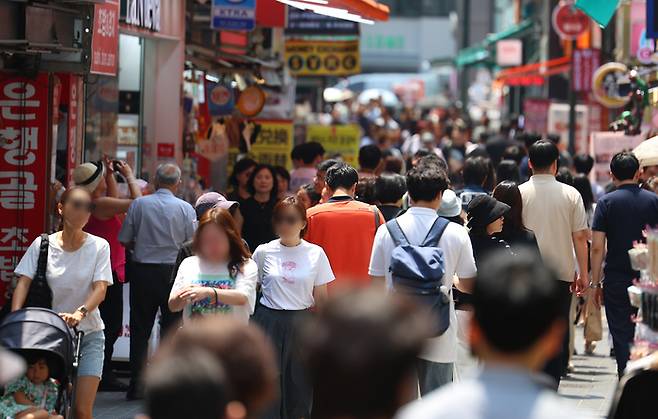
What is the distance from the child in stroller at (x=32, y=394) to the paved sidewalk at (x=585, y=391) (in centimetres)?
288

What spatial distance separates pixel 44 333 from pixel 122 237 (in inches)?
136

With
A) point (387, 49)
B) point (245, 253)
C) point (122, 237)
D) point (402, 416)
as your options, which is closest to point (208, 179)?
point (122, 237)

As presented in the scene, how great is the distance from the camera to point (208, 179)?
19.1 meters

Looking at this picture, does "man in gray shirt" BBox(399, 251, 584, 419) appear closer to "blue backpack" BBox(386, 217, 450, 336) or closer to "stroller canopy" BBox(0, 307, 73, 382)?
"stroller canopy" BBox(0, 307, 73, 382)

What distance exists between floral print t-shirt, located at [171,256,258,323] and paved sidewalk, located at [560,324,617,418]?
3.53m

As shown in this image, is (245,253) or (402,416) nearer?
(402,416)

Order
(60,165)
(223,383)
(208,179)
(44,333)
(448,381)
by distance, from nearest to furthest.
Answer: (223,383) < (44,333) < (448,381) < (60,165) < (208,179)

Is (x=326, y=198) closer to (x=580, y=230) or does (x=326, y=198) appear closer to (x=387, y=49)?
(x=580, y=230)

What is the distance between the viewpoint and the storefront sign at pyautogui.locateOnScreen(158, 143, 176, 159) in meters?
16.0

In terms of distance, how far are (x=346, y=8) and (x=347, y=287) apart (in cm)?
940

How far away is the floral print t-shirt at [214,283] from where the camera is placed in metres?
8.45

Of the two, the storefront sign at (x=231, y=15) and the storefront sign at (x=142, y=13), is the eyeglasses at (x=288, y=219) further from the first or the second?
the storefront sign at (x=231, y=15)

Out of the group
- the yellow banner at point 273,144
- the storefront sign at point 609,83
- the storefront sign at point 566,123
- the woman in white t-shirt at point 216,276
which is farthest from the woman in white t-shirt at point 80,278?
the storefront sign at point 566,123

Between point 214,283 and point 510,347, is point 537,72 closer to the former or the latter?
point 214,283
